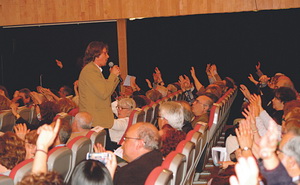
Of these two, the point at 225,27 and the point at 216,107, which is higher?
the point at 225,27

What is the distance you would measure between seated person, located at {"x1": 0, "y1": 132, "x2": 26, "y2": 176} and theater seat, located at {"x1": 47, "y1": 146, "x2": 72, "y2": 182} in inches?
8.9

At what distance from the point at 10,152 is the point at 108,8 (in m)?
7.87

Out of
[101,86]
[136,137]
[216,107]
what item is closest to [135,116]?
[101,86]

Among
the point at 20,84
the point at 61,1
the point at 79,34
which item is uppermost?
the point at 61,1

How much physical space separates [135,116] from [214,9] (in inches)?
223

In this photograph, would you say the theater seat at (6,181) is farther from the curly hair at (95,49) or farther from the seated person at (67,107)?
the seated person at (67,107)

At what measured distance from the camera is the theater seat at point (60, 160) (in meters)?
2.66

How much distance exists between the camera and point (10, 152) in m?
2.80

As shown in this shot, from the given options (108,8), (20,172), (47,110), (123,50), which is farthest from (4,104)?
(123,50)

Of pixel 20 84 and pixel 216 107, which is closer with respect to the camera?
pixel 216 107

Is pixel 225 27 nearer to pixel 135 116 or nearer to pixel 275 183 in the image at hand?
pixel 135 116

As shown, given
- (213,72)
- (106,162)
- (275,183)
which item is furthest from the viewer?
(213,72)

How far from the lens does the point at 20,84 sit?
37.6 feet

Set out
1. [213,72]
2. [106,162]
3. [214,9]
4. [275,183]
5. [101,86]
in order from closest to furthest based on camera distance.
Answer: [275,183] < [106,162] < [101,86] < [214,9] < [213,72]
